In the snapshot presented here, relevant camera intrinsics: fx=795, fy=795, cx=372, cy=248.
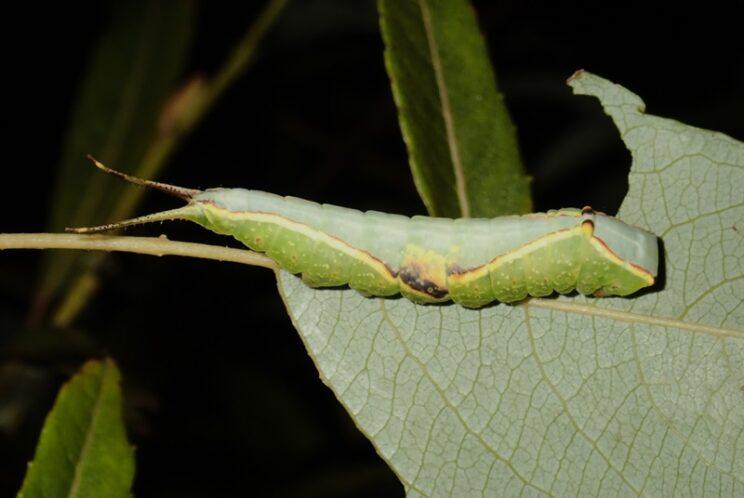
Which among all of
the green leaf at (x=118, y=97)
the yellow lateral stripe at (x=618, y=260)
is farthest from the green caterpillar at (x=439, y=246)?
the green leaf at (x=118, y=97)

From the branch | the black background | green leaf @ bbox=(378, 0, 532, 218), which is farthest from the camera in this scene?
the black background

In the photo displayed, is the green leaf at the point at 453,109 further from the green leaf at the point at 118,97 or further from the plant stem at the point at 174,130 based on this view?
the green leaf at the point at 118,97

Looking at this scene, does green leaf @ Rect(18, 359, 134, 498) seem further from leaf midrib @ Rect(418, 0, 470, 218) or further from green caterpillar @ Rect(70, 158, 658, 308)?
leaf midrib @ Rect(418, 0, 470, 218)

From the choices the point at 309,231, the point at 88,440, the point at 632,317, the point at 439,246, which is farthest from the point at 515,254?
the point at 88,440

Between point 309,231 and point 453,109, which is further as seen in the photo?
point 453,109

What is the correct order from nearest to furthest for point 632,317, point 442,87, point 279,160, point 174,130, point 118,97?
point 632,317 → point 442,87 → point 174,130 → point 118,97 → point 279,160

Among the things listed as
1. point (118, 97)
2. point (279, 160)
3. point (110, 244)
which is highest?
point (118, 97)

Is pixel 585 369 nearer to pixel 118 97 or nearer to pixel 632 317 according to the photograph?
pixel 632 317

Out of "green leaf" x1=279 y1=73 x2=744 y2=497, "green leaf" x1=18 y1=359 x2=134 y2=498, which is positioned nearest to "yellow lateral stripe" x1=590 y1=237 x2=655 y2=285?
"green leaf" x1=279 y1=73 x2=744 y2=497

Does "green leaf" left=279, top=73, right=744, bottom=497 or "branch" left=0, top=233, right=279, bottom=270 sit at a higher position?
"branch" left=0, top=233, right=279, bottom=270
